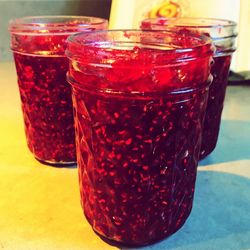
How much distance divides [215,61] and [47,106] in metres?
0.30

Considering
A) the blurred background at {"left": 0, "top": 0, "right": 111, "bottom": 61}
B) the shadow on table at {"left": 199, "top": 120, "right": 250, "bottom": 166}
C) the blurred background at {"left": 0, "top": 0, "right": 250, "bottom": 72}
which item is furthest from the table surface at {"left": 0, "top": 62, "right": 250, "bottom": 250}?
the blurred background at {"left": 0, "top": 0, "right": 111, "bottom": 61}

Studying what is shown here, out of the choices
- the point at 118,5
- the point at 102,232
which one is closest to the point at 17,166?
the point at 102,232

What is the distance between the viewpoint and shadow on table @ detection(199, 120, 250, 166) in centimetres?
71

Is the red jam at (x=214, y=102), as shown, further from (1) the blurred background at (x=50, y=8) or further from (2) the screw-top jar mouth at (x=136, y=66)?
(1) the blurred background at (x=50, y=8)

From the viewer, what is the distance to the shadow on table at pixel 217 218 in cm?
48

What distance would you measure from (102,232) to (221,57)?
358 millimetres

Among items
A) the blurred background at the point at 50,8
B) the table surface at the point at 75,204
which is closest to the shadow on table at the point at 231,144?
the table surface at the point at 75,204

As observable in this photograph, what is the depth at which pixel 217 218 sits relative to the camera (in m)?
0.53

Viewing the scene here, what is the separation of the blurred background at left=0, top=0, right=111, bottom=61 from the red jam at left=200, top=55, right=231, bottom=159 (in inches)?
28.2

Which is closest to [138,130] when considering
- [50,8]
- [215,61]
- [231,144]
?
[215,61]

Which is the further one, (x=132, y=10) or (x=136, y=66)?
(x=132, y=10)

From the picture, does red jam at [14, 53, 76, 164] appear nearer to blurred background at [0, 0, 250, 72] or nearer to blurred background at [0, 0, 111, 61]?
blurred background at [0, 0, 250, 72]

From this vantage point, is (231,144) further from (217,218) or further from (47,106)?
(47,106)

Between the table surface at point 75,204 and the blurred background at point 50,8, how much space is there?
605mm
